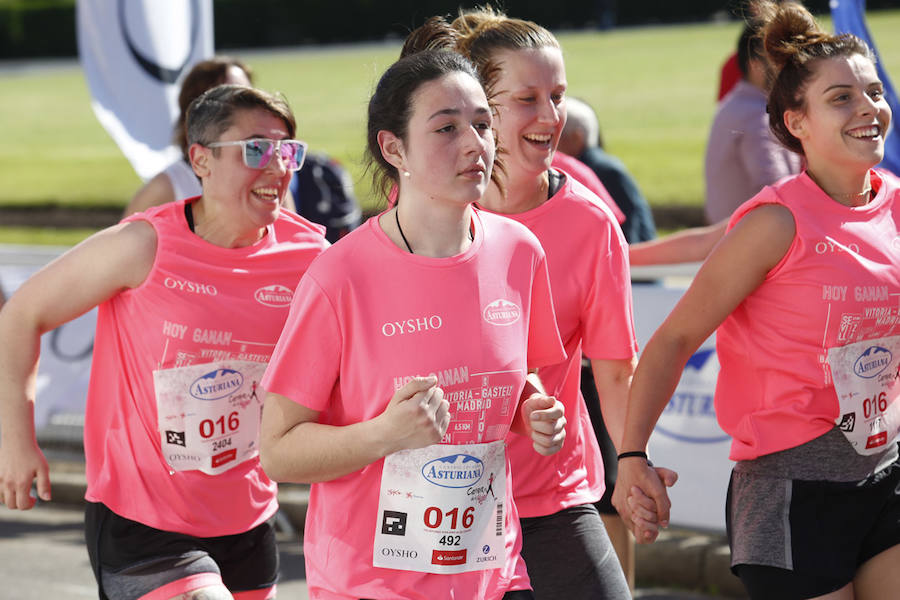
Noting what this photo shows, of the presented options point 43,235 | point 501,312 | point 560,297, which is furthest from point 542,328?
point 43,235

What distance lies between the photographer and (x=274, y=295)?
3602mm

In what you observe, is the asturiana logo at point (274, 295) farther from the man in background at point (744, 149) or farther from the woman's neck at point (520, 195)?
the man in background at point (744, 149)

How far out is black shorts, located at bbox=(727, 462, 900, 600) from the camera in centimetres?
314

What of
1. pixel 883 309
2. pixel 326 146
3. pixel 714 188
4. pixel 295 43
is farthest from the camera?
pixel 295 43

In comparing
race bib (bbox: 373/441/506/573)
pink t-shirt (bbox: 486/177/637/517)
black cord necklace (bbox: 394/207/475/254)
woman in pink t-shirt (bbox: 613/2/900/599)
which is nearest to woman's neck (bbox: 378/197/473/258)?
black cord necklace (bbox: 394/207/475/254)

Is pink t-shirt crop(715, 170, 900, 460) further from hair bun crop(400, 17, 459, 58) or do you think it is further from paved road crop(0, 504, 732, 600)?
paved road crop(0, 504, 732, 600)

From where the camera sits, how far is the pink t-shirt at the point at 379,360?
2682mm

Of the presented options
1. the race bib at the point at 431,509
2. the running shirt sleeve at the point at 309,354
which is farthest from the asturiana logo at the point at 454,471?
the running shirt sleeve at the point at 309,354

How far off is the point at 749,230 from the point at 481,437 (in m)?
0.95

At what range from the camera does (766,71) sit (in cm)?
361

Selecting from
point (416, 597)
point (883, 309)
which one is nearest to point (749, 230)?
point (883, 309)

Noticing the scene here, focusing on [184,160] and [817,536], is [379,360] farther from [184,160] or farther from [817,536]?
[184,160]

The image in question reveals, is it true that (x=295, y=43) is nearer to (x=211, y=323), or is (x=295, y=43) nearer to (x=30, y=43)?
(x=30, y=43)

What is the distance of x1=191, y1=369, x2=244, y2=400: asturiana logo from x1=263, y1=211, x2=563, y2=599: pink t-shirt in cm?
81
